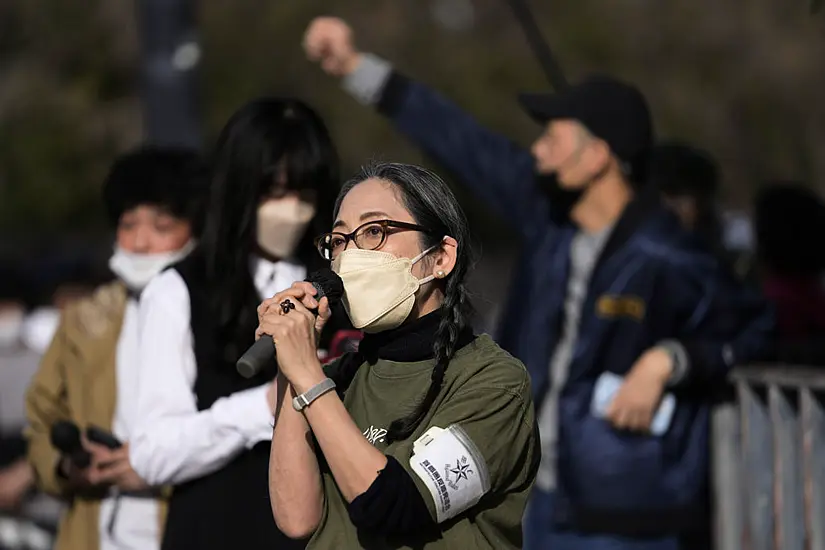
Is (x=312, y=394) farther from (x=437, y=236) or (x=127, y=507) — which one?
(x=127, y=507)

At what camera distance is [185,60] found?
561 cm

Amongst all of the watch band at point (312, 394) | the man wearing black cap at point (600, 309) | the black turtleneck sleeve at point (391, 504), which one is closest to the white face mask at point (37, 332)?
the man wearing black cap at point (600, 309)

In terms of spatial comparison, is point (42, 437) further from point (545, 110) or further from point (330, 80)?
point (330, 80)

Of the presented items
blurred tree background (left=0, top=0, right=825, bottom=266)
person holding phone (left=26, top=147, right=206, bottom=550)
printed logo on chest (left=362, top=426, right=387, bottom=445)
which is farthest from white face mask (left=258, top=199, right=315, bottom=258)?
blurred tree background (left=0, top=0, right=825, bottom=266)

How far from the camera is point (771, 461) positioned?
5309mm

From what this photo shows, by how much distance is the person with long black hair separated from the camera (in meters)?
3.79

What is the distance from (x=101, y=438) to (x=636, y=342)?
6.02 feet

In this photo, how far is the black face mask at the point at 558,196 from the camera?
553cm

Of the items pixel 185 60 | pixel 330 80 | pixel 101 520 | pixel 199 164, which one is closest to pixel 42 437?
pixel 101 520

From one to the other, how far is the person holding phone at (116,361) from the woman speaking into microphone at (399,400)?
1.36 meters

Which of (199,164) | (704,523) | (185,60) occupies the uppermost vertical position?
(185,60)

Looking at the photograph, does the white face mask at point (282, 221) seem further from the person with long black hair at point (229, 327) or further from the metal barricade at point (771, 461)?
the metal barricade at point (771, 461)

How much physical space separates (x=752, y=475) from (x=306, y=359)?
277 centimetres

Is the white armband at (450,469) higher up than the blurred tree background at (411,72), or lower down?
lower down
